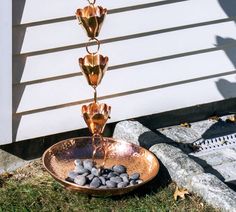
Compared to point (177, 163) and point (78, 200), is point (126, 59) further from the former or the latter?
point (78, 200)

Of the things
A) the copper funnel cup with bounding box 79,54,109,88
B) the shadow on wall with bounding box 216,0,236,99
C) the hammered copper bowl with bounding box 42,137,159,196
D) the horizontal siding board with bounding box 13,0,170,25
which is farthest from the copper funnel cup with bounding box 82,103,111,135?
the shadow on wall with bounding box 216,0,236,99

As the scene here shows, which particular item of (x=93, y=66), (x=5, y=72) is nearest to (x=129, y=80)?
(x=93, y=66)

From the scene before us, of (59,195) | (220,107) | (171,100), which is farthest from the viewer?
(220,107)

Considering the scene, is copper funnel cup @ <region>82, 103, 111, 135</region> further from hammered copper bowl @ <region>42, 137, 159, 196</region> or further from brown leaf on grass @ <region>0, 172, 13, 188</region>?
brown leaf on grass @ <region>0, 172, 13, 188</region>

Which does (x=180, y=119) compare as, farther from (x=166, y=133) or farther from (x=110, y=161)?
(x=110, y=161)

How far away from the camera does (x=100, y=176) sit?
441 cm

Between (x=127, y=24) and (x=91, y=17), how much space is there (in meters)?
0.63

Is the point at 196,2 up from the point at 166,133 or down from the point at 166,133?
up

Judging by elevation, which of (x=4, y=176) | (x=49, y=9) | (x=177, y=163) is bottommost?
(x=4, y=176)

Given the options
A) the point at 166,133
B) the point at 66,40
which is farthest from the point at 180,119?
the point at 66,40

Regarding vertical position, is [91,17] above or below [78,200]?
above

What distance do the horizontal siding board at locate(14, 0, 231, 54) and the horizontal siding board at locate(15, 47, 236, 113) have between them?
0.88 feet

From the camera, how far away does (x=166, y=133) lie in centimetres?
524

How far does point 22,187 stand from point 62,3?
1191mm
